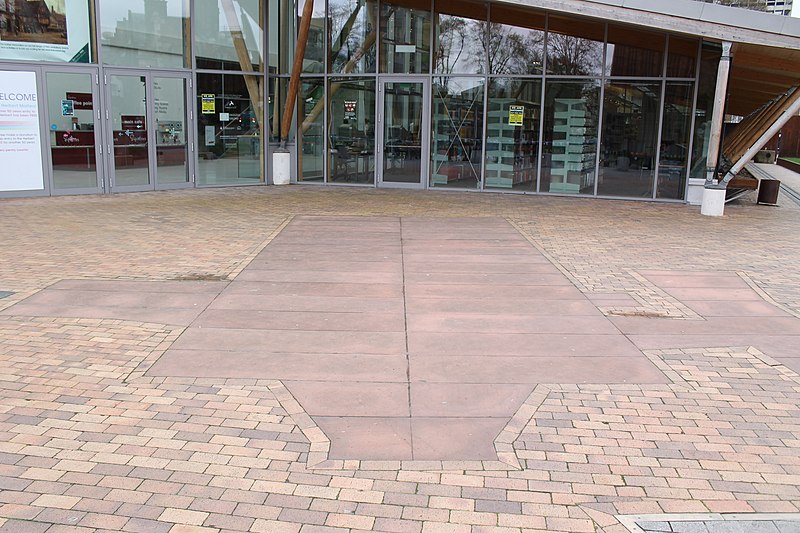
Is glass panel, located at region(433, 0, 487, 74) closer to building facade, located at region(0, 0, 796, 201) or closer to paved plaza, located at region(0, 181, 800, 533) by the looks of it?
building facade, located at region(0, 0, 796, 201)

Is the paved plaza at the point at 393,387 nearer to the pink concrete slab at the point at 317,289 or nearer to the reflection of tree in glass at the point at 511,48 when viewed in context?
the pink concrete slab at the point at 317,289

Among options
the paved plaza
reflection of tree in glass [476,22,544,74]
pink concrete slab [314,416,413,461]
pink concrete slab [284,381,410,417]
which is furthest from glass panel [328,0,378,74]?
pink concrete slab [314,416,413,461]

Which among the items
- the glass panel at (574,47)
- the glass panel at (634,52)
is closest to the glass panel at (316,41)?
the glass panel at (574,47)

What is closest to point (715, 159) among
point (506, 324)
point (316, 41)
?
point (506, 324)

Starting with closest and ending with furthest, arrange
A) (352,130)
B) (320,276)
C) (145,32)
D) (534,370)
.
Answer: (534,370) < (320,276) < (145,32) < (352,130)

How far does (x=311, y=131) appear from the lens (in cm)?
1898

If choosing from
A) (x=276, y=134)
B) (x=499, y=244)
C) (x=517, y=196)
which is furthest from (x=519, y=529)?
(x=276, y=134)

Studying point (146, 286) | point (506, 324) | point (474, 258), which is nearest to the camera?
point (506, 324)

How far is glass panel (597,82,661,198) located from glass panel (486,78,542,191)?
160 centimetres

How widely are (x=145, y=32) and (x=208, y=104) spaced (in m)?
2.05

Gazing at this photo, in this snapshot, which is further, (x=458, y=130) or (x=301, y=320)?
(x=458, y=130)

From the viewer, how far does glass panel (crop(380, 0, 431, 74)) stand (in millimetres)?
17672

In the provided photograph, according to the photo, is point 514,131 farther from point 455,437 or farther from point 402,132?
point 455,437

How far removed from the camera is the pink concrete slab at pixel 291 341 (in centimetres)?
584
